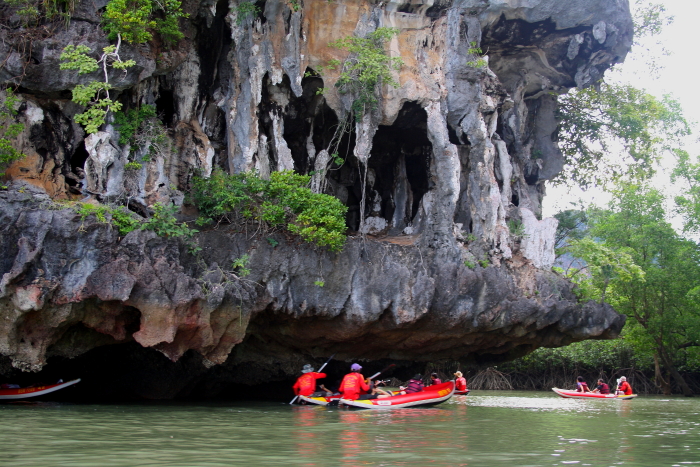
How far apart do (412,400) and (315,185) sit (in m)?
5.66

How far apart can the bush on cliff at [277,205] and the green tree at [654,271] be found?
40.3 feet

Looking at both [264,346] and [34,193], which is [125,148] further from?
[264,346]

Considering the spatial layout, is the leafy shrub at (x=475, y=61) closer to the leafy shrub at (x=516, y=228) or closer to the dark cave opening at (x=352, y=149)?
the dark cave opening at (x=352, y=149)

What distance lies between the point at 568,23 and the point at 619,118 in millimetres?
3974

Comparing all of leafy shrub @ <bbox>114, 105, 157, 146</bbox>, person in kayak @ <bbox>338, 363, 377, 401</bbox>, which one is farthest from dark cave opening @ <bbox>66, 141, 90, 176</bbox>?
person in kayak @ <bbox>338, 363, 377, 401</bbox>

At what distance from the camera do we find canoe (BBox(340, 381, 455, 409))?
547 inches

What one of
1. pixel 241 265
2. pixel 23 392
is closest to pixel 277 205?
pixel 241 265

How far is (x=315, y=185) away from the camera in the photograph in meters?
16.8

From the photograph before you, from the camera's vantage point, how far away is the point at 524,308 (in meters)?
15.9

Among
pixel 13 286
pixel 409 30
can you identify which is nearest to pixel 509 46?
pixel 409 30

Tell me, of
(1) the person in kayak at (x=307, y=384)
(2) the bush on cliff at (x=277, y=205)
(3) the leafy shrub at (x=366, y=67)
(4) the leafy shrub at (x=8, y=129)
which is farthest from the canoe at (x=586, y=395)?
(4) the leafy shrub at (x=8, y=129)

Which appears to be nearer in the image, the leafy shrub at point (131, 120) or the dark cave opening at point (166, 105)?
the leafy shrub at point (131, 120)

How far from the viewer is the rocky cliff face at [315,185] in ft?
39.3

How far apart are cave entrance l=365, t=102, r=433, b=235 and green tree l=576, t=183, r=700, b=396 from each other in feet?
23.9
